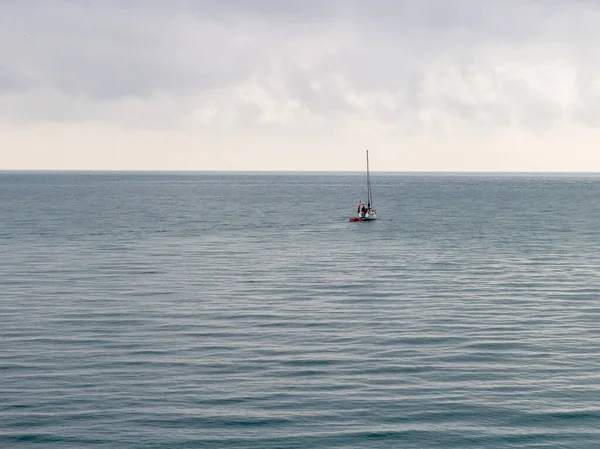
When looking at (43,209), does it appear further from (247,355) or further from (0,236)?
(247,355)

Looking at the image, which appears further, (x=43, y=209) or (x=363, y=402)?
(x=43, y=209)

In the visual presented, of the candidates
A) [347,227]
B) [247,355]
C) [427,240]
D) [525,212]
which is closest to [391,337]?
[247,355]

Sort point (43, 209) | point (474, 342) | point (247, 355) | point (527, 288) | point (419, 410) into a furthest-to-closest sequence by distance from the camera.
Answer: point (43, 209)
point (527, 288)
point (474, 342)
point (247, 355)
point (419, 410)

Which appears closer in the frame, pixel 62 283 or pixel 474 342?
pixel 474 342

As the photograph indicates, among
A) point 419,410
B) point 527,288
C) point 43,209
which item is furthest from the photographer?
point 43,209

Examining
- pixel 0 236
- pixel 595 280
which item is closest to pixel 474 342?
pixel 595 280

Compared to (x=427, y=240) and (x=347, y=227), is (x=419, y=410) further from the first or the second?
(x=347, y=227)
